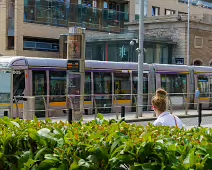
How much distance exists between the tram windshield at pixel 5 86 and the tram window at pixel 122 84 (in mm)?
7264

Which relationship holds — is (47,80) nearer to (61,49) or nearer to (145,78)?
(145,78)

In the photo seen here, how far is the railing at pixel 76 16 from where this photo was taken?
4094 cm

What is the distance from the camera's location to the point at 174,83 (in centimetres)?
3238

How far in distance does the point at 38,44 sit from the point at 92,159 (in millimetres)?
38339

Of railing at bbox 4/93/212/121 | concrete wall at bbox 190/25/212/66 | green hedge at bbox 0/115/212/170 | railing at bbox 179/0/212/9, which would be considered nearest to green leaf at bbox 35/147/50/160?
green hedge at bbox 0/115/212/170

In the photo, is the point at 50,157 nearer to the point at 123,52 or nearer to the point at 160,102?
the point at 160,102

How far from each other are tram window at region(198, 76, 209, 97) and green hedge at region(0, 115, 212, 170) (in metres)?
Answer: 29.5

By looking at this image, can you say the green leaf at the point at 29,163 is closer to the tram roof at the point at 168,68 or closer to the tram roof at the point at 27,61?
the tram roof at the point at 27,61

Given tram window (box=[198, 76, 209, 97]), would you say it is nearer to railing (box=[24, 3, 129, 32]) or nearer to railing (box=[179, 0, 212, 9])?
railing (box=[24, 3, 129, 32])

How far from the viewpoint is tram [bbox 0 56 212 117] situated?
23.7 metres

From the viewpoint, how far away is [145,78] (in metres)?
30.3

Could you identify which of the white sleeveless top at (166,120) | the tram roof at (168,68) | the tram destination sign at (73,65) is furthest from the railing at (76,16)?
the white sleeveless top at (166,120)

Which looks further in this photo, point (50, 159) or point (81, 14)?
point (81, 14)

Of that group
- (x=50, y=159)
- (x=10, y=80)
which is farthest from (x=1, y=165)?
(x=10, y=80)
